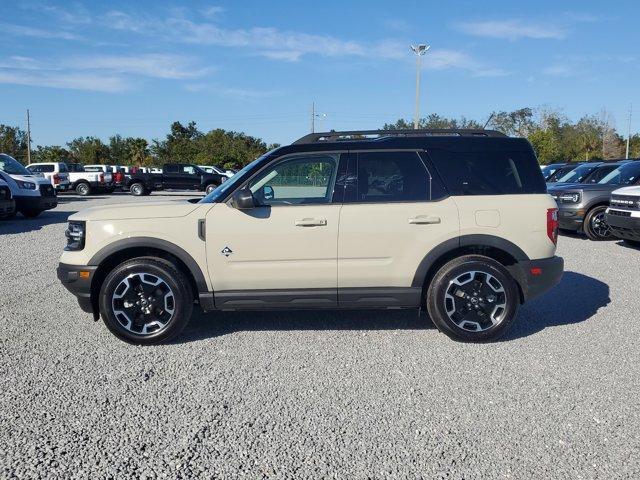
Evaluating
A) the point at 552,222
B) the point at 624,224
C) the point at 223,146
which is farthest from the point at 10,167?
the point at 223,146

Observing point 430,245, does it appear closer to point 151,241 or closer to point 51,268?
point 151,241

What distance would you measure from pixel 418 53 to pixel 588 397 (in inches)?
1491

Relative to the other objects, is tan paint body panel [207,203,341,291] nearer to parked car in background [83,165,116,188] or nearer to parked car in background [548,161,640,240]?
parked car in background [548,161,640,240]

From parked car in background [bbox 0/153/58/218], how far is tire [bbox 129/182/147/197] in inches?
527

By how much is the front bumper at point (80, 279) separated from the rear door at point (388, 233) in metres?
2.24

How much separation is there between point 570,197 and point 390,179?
8352mm

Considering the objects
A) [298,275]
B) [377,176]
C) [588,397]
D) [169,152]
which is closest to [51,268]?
[298,275]

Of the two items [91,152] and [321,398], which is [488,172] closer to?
[321,398]

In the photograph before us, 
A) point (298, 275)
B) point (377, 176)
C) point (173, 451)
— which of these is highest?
point (377, 176)

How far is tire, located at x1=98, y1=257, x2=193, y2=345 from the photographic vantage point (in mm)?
4730

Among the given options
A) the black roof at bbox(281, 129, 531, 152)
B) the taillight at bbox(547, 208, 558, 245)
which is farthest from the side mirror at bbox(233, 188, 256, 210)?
the taillight at bbox(547, 208, 558, 245)

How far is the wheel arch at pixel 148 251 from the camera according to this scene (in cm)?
476

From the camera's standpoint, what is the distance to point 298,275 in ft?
15.7

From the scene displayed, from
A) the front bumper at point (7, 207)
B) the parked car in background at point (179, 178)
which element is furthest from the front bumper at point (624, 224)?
the parked car in background at point (179, 178)
